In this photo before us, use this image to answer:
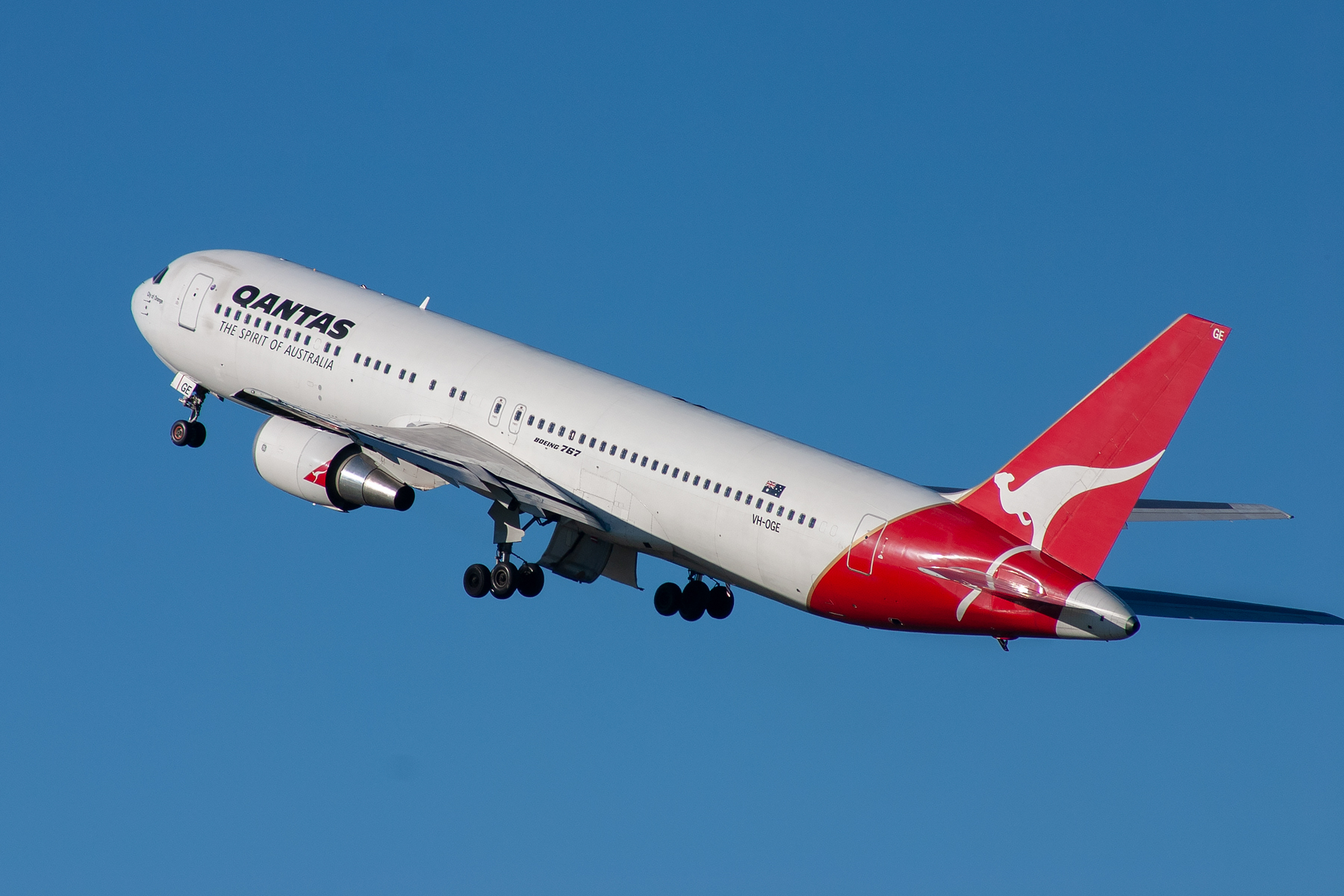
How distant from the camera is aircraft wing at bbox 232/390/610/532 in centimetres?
4541

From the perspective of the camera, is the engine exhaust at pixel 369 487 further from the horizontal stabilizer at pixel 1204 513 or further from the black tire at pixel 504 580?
the horizontal stabilizer at pixel 1204 513

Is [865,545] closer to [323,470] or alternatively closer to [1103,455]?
[1103,455]

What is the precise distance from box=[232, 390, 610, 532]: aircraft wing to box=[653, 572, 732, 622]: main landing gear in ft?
15.0

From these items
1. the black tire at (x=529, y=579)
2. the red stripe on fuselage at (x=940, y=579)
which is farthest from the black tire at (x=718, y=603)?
the red stripe on fuselage at (x=940, y=579)

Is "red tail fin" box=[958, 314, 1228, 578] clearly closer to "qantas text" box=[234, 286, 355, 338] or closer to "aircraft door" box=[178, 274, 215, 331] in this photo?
"qantas text" box=[234, 286, 355, 338]

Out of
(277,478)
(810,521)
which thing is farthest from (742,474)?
(277,478)

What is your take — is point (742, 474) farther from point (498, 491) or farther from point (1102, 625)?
point (1102, 625)

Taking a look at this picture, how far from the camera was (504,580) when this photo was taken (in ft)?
156

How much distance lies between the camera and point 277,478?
49.0 metres

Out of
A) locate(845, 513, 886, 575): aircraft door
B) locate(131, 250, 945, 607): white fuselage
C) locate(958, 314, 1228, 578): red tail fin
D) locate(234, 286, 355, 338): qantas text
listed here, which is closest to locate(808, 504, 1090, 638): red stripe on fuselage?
locate(845, 513, 886, 575): aircraft door

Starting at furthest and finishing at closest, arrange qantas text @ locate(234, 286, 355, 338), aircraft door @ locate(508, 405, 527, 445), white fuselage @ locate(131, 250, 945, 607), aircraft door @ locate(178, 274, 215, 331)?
aircraft door @ locate(178, 274, 215, 331) → qantas text @ locate(234, 286, 355, 338) → aircraft door @ locate(508, 405, 527, 445) → white fuselage @ locate(131, 250, 945, 607)

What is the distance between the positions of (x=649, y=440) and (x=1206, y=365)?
12367 mm

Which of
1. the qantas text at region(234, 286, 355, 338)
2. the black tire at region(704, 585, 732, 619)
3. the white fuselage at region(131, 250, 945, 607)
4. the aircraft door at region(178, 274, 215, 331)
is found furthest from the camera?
the aircraft door at region(178, 274, 215, 331)

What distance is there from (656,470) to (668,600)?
5.84 meters
